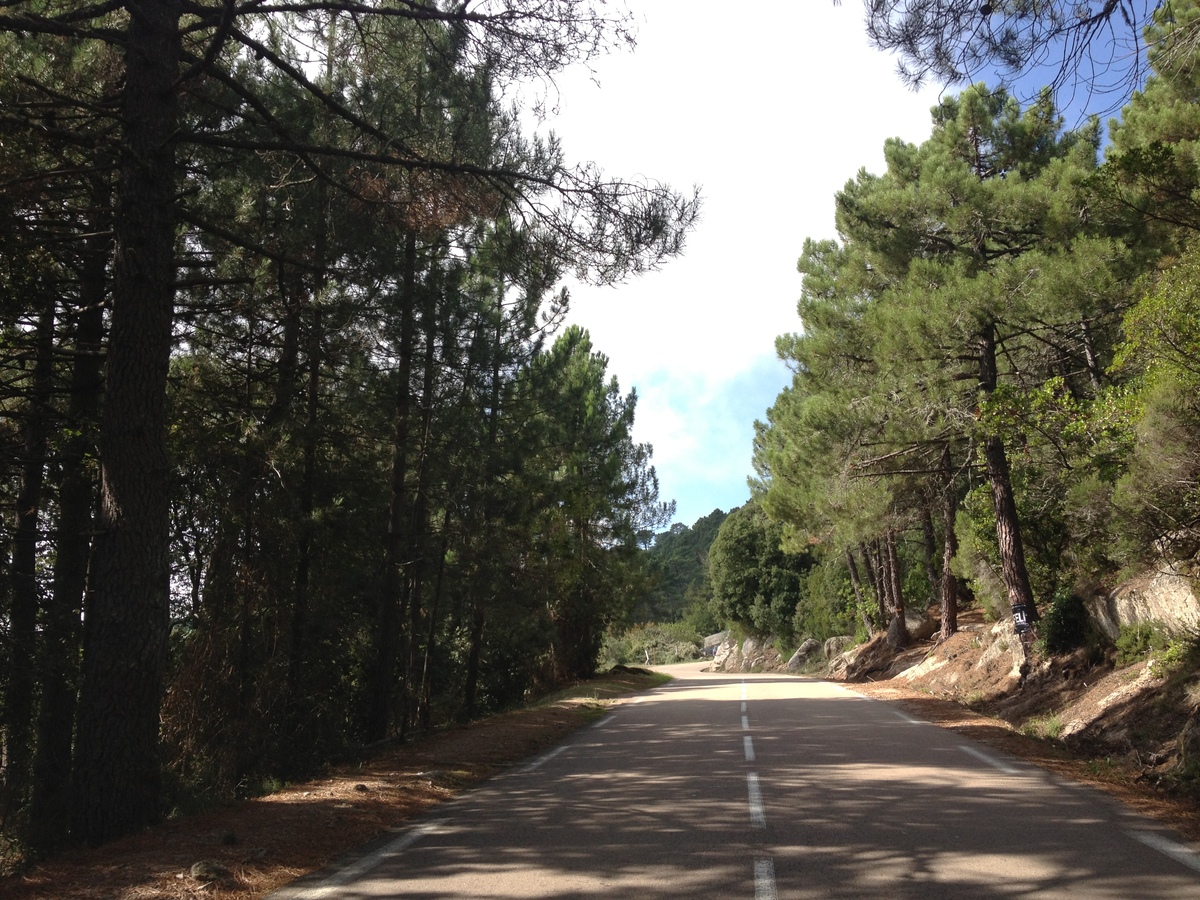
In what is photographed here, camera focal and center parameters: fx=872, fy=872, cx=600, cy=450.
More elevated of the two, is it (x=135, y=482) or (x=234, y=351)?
(x=234, y=351)

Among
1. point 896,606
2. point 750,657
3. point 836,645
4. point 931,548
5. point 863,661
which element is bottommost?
point 750,657

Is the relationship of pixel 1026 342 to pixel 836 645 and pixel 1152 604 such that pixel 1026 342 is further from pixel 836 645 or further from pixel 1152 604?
pixel 836 645

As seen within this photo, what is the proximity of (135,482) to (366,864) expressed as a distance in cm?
384

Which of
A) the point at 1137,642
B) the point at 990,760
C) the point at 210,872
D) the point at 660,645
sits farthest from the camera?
the point at 660,645

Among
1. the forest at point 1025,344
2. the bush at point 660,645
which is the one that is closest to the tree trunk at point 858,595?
the forest at point 1025,344

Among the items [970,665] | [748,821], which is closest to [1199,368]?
[748,821]

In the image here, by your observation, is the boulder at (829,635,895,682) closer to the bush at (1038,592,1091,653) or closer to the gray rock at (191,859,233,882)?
the bush at (1038,592,1091,653)

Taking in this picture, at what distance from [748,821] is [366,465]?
33.0 feet

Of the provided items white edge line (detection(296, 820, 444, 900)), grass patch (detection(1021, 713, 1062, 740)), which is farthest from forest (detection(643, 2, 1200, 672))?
white edge line (detection(296, 820, 444, 900))

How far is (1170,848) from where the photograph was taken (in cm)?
575

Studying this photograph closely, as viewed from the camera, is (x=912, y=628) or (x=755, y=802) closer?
(x=755, y=802)

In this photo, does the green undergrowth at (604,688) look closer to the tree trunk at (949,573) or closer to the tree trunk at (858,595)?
the tree trunk at (858,595)

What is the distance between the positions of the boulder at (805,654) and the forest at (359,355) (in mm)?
24066

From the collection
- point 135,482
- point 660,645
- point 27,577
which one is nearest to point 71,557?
point 27,577
